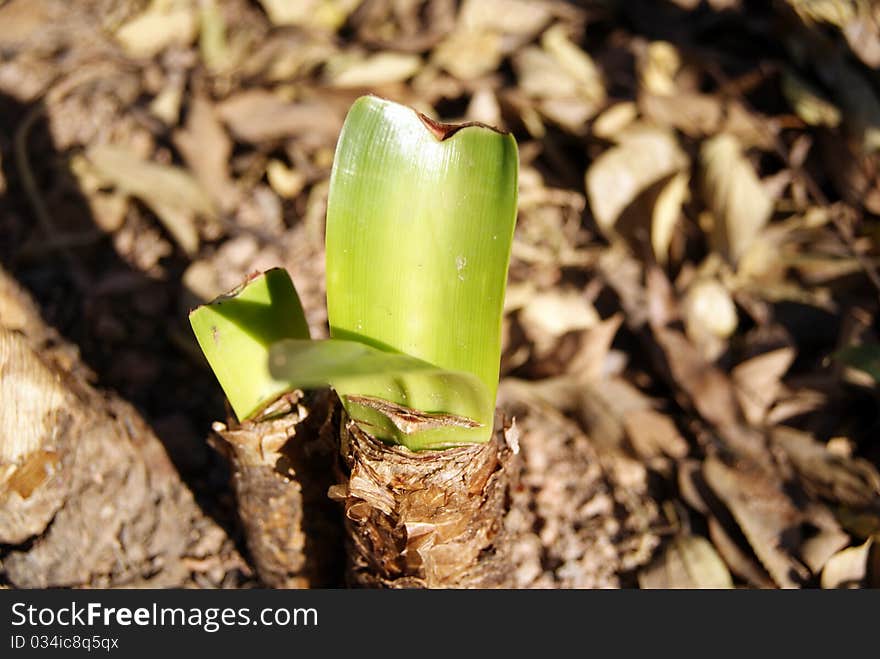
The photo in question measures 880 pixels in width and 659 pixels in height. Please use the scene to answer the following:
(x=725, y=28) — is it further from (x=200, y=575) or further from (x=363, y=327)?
(x=200, y=575)

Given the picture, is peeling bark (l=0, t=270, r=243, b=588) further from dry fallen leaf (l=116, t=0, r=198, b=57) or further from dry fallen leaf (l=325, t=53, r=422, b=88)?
dry fallen leaf (l=116, t=0, r=198, b=57)

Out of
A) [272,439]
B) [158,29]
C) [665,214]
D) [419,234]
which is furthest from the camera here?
[158,29]

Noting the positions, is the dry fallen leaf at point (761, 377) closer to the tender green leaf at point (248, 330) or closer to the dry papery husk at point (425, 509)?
the dry papery husk at point (425, 509)

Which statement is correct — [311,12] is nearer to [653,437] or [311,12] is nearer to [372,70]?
[372,70]

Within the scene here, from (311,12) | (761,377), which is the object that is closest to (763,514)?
(761,377)

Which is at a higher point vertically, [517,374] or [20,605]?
[20,605]

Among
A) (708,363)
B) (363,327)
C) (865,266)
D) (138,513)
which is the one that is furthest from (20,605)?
(865,266)
